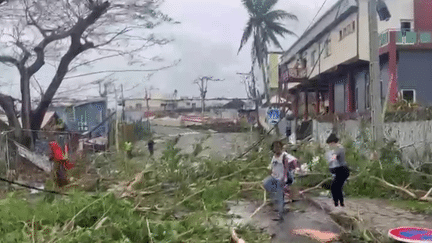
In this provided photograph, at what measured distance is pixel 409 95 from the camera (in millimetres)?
7547

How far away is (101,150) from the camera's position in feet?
23.1

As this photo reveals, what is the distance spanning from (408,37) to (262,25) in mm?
3279

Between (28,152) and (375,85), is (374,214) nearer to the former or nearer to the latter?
(375,85)

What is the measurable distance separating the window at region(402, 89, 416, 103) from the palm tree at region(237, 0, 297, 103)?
8.05ft

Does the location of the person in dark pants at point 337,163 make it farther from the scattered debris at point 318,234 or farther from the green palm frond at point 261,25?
the green palm frond at point 261,25

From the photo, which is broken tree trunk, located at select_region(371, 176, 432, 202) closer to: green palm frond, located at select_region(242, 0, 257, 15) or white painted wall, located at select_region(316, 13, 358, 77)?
white painted wall, located at select_region(316, 13, 358, 77)

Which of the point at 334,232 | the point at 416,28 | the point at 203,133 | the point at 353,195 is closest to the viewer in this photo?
the point at 334,232

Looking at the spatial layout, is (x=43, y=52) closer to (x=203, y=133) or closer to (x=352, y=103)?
(x=203, y=133)

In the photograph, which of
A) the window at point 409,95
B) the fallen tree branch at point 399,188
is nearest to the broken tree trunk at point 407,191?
the fallen tree branch at point 399,188

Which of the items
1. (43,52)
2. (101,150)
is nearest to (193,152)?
(101,150)

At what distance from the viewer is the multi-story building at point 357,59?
7.11 m

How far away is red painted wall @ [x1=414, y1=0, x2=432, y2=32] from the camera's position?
7.39 meters

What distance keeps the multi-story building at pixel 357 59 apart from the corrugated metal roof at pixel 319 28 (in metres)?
0.02

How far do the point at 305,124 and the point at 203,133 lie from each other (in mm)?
1815
